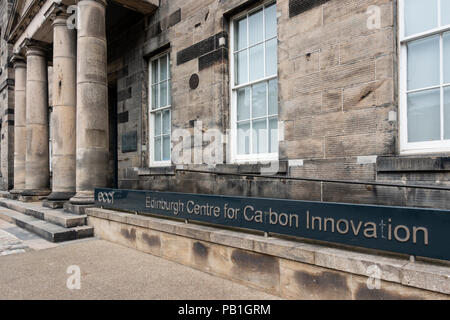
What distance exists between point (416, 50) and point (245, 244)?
327 centimetres

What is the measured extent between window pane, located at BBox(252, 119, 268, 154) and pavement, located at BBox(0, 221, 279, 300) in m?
2.48

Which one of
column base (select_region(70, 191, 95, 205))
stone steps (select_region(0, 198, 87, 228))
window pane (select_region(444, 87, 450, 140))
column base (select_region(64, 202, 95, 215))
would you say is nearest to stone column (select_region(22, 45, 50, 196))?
stone steps (select_region(0, 198, 87, 228))

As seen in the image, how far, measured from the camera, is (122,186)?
879 centimetres

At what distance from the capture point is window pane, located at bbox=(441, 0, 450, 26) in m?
3.72

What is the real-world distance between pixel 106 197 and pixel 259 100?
374 centimetres

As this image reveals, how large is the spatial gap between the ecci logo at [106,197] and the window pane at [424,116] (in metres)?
5.37

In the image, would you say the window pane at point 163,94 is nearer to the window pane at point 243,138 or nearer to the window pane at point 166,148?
the window pane at point 166,148

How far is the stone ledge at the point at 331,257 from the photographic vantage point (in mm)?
2413

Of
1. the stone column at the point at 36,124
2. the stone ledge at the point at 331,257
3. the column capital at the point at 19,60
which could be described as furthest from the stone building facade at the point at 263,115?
the column capital at the point at 19,60

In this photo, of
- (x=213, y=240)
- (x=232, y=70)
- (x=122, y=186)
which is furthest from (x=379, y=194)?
(x=122, y=186)

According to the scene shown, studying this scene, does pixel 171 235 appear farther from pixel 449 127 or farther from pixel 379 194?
pixel 449 127

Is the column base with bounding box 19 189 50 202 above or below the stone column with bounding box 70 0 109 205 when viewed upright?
below

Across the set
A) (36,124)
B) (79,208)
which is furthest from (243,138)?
(36,124)

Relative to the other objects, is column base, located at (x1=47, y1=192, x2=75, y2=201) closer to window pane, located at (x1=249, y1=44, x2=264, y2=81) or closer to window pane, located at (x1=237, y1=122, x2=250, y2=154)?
window pane, located at (x1=237, y1=122, x2=250, y2=154)
